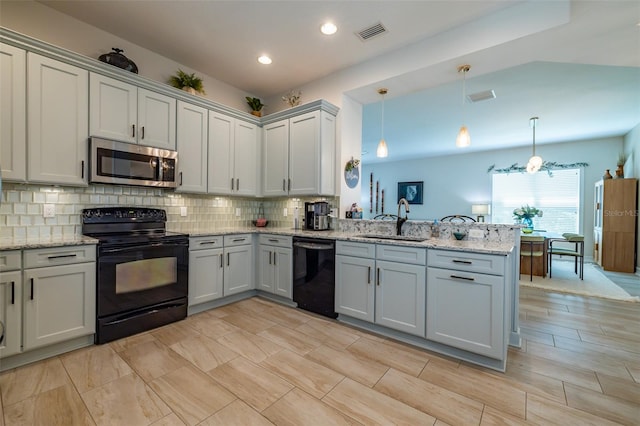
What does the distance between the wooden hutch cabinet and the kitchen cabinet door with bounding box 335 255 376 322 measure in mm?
5972

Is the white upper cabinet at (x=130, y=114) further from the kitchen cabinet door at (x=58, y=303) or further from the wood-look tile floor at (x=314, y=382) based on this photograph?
the wood-look tile floor at (x=314, y=382)

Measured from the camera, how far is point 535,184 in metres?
7.09

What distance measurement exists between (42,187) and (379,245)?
314cm

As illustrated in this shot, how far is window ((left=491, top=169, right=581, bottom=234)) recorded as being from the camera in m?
6.68

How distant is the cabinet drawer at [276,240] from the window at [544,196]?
681cm

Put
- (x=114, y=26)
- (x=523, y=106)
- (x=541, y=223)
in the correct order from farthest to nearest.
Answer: (x=541, y=223)
(x=523, y=106)
(x=114, y=26)

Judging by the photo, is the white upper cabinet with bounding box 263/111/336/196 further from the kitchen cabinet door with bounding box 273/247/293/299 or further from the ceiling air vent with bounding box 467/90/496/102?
the ceiling air vent with bounding box 467/90/496/102

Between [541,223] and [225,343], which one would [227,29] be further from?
[541,223]

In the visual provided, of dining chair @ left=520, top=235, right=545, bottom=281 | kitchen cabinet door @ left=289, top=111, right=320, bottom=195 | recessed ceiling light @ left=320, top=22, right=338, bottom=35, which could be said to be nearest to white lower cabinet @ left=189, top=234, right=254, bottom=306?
kitchen cabinet door @ left=289, top=111, right=320, bottom=195

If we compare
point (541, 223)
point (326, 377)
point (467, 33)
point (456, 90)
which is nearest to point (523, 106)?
point (456, 90)

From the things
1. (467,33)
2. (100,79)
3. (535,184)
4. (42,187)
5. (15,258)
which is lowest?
(15,258)

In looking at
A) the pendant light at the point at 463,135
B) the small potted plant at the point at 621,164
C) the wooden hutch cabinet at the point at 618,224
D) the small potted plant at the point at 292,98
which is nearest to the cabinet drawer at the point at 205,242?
the small potted plant at the point at 292,98

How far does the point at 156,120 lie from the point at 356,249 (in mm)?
2552

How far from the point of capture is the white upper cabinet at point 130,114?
2.58m
